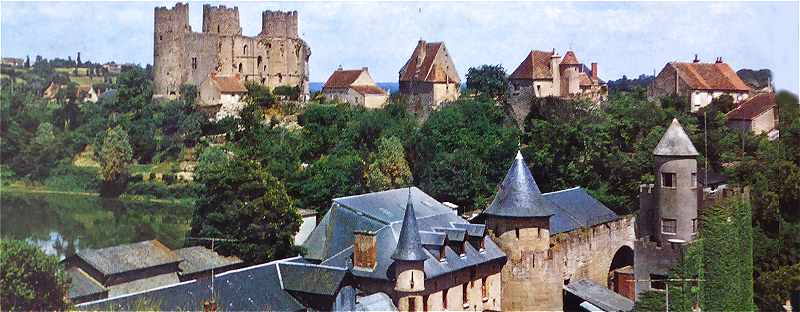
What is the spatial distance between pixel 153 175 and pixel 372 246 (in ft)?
23.6

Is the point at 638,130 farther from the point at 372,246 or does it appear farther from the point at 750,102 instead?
the point at 372,246

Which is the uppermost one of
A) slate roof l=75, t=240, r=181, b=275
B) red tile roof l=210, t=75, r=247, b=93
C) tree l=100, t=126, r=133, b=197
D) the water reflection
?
red tile roof l=210, t=75, r=247, b=93

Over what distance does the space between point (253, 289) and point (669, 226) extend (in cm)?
1333

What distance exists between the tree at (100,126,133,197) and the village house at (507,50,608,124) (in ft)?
113

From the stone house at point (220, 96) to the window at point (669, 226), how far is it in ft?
129

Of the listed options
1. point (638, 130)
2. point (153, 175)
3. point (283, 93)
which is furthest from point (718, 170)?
point (283, 93)

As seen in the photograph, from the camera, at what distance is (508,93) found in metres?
59.3

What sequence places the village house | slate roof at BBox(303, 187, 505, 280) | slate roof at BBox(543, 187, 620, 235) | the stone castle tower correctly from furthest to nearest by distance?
1. the village house
2. slate roof at BBox(543, 187, 620, 235)
3. the stone castle tower
4. slate roof at BBox(303, 187, 505, 280)

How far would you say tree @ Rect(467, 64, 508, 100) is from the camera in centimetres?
6494

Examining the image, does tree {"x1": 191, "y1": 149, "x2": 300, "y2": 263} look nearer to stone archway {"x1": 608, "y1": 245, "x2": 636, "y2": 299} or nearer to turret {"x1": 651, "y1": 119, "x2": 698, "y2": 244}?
stone archway {"x1": 608, "y1": 245, "x2": 636, "y2": 299}

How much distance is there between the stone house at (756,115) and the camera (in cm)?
4566

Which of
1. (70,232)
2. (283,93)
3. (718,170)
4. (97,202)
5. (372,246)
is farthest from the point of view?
(283,93)

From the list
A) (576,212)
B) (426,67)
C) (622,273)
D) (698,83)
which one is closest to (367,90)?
(426,67)

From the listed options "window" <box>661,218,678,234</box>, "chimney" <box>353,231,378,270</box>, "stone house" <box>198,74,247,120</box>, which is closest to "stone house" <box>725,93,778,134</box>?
"window" <box>661,218,678,234</box>
